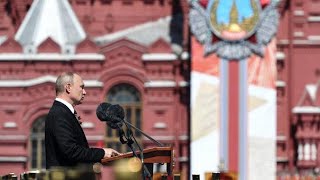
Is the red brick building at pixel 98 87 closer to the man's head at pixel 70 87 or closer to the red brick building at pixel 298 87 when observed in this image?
the red brick building at pixel 298 87

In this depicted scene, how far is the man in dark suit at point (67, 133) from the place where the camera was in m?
6.05

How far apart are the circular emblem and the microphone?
54.8ft

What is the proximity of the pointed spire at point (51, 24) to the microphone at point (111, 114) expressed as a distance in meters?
18.3

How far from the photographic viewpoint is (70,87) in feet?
20.7

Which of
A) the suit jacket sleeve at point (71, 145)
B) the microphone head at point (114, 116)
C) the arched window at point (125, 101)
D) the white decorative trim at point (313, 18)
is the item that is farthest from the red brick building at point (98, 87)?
the microphone head at point (114, 116)

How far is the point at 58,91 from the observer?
6.34 m

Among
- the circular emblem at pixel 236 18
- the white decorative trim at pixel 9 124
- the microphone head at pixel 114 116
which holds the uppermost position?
the circular emblem at pixel 236 18

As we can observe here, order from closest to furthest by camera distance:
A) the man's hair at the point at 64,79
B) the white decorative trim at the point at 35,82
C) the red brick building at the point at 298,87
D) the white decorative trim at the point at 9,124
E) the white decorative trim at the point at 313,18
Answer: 1. the man's hair at the point at 64,79
2. the red brick building at the point at 298,87
3. the white decorative trim at the point at 35,82
4. the white decorative trim at the point at 9,124
5. the white decorative trim at the point at 313,18

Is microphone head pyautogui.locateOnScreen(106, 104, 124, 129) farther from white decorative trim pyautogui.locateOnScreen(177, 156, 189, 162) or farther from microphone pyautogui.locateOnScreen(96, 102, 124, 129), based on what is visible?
white decorative trim pyautogui.locateOnScreen(177, 156, 189, 162)

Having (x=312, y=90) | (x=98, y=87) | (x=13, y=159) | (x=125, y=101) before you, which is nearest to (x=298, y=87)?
(x=312, y=90)

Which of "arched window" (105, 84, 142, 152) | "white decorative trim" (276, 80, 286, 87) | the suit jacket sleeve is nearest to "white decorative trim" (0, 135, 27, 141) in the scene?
"arched window" (105, 84, 142, 152)

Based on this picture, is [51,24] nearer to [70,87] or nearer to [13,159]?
[13,159]

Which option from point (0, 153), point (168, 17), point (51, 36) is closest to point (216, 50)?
point (168, 17)

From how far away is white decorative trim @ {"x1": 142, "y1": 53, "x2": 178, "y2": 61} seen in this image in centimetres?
2347
